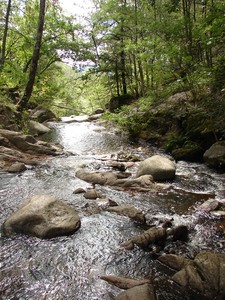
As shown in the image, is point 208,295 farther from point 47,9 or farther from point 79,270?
point 47,9

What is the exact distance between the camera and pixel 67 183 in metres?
6.50

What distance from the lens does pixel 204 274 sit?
115 inches

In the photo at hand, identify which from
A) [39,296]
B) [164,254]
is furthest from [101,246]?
[39,296]

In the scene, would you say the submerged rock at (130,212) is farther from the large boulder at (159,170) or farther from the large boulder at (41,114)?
the large boulder at (41,114)

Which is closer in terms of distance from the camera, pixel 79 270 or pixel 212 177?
pixel 79 270

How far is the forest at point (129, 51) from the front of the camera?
788 centimetres

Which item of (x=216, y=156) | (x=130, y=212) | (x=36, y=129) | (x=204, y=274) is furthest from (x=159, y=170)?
(x=36, y=129)

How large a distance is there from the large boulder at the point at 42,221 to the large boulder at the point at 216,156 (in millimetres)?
5099

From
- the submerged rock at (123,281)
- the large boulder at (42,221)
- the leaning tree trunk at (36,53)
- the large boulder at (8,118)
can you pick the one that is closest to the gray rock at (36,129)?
the large boulder at (8,118)

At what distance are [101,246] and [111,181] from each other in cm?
285

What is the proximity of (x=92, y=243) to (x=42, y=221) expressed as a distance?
91cm

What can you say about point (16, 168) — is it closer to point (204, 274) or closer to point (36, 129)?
point (204, 274)

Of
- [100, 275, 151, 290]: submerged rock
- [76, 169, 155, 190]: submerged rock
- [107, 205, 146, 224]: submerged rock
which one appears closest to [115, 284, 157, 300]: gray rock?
[100, 275, 151, 290]: submerged rock

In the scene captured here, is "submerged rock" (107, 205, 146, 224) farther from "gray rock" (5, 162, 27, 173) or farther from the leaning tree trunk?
the leaning tree trunk
